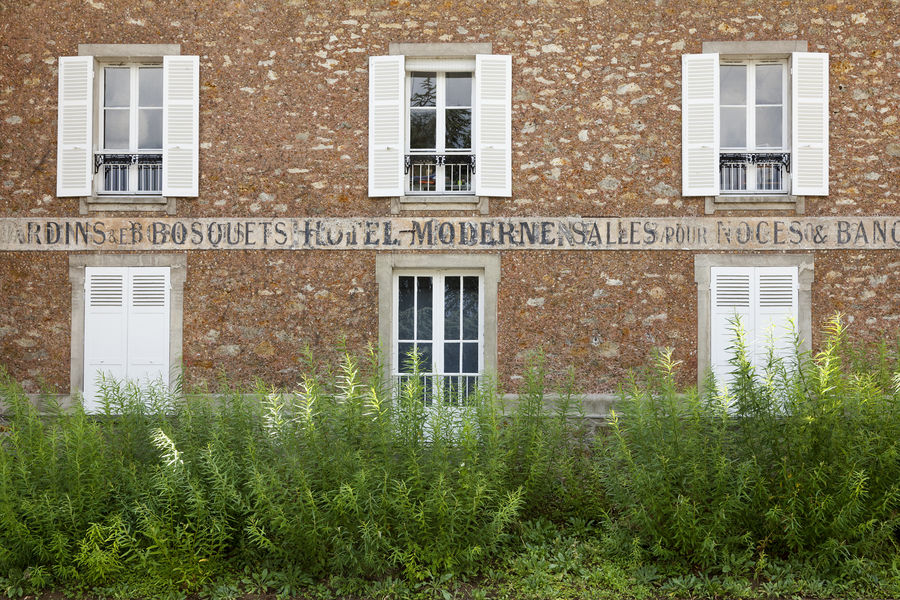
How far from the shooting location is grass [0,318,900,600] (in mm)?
5477

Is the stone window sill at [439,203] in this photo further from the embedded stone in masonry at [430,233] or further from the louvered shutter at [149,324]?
the louvered shutter at [149,324]

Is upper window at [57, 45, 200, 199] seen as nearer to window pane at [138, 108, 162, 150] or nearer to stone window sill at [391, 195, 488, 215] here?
window pane at [138, 108, 162, 150]

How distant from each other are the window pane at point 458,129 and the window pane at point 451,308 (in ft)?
4.97

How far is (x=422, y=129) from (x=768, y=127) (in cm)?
387

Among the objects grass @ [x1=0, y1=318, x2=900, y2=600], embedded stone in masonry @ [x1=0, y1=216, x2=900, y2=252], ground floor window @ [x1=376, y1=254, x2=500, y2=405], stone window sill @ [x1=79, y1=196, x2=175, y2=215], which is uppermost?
stone window sill @ [x1=79, y1=196, x2=175, y2=215]

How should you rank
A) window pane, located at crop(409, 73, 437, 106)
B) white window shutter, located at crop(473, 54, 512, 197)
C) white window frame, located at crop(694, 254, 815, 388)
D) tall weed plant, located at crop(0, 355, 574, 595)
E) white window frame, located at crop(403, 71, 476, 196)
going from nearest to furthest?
tall weed plant, located at crop(0, 355, 574, 595)
white window frame, located at crop(694, 254, 815, 388)
white window shutter, located at crop(473, 54, 512, 197)
white window frame, located at crop(403, 71, 476, 196)
window pane, located at crop(409, 73, 437, 106)

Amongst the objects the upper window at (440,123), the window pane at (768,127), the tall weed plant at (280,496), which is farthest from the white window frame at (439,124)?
the tall weed plant at (280,496)

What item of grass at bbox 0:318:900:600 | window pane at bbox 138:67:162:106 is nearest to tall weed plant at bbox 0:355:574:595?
grass at bbox 0:318:900:600

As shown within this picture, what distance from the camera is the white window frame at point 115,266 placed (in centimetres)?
912

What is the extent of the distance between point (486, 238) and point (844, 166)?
13.0 feet

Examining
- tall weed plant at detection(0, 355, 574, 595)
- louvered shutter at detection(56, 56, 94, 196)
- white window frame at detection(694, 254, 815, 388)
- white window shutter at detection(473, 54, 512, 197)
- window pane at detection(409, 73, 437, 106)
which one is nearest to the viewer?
tall weed plant at detection(0, 355, 574, 595)

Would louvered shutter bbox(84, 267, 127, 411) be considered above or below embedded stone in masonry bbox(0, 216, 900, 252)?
below

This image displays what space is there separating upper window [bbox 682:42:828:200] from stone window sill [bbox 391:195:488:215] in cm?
225

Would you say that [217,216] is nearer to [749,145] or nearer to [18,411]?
[18,411]
